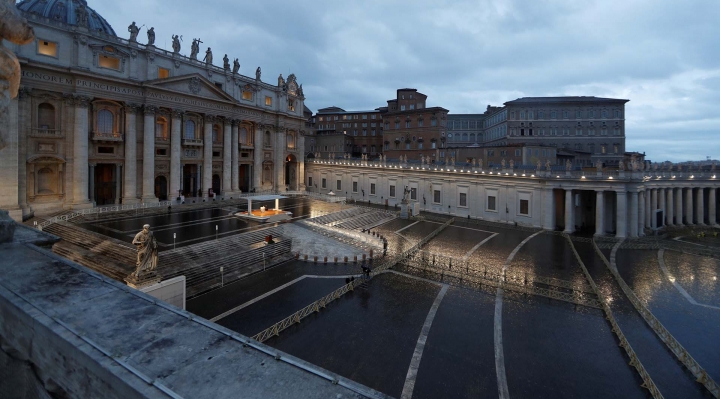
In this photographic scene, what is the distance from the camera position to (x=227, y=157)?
5325 cm

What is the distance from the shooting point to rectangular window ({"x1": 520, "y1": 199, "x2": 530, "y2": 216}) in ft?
143

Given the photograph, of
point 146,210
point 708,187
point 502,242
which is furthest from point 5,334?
point 708,187

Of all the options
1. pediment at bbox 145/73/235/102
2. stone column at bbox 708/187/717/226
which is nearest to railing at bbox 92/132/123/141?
pediment at bbox 145/73/235/102

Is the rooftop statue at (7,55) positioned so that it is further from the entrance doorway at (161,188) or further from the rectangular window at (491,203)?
the rectangular window at (491,203)

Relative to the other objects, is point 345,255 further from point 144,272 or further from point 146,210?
A: point 146,210

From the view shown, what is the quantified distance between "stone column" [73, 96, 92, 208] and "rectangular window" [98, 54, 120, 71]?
15.3 feet

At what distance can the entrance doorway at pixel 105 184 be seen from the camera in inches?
1650

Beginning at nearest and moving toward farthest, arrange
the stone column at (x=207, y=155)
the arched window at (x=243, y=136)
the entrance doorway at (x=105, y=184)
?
1. the entrance doorway at (x=105, y=184)
2. the stone column at (x=207, y=155)
3. the arched window at (x=243, y=136)

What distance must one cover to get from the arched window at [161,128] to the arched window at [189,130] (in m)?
2.80

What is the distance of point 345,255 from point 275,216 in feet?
36.1

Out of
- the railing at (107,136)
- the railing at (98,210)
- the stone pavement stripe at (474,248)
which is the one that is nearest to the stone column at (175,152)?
the railing at (98,210)

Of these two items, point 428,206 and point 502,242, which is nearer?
point 502,242

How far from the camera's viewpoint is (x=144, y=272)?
1783 cm

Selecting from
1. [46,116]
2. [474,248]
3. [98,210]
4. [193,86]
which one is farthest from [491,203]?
[46,116]
